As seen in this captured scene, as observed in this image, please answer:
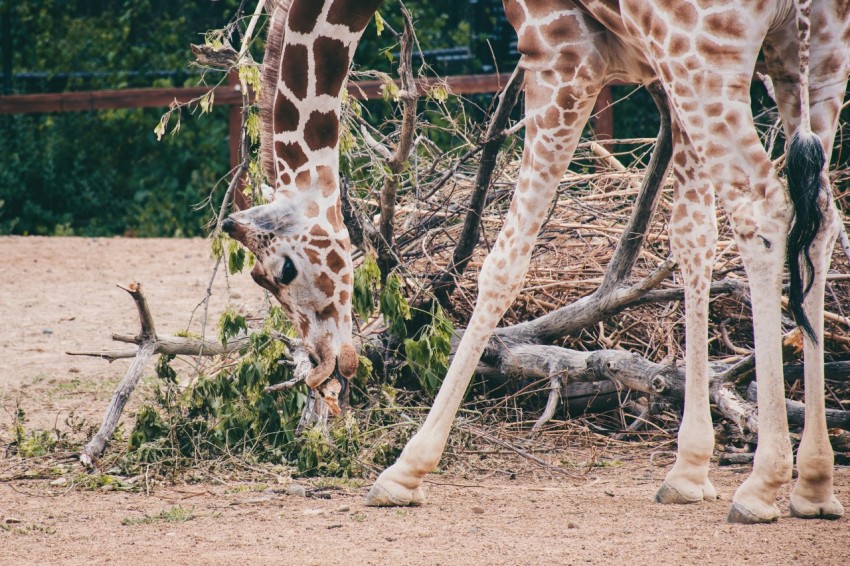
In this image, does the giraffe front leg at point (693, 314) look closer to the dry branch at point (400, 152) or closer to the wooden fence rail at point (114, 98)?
the dry branch at point (400, 152)

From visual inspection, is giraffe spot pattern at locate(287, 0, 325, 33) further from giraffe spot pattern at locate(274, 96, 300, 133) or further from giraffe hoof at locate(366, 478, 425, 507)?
giraffe hoof at locate(366, 478, 425, 507)

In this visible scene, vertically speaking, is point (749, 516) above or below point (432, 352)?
below

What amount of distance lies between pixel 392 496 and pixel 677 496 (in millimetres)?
955

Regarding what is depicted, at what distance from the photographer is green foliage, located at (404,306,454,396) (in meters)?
4.34

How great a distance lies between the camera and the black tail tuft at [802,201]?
9.87 feet

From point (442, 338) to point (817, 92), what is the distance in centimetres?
181

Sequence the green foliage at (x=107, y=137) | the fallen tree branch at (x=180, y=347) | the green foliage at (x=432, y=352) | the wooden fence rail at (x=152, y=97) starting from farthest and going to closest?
1. the green foliage at (x=107, y=137)
2. the wooden fence rail at (x=152, y=97)
3. the fallen tree branch at (x=180, y=347)
4. the green foliage at (x=432, y=352)

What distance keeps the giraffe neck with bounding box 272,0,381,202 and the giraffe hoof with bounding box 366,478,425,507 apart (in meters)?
1.01

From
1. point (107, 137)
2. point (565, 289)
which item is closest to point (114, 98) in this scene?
point (107, 137)

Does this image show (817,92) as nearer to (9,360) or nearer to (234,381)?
(234,381)

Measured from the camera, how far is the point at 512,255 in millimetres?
3561

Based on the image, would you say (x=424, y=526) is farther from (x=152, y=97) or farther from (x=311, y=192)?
(x=152, y=97)

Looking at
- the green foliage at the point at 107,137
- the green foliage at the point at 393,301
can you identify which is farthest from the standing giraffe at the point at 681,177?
the green foliage at the point at 107,137

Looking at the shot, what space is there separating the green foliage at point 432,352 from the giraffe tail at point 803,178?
64.8 inches
